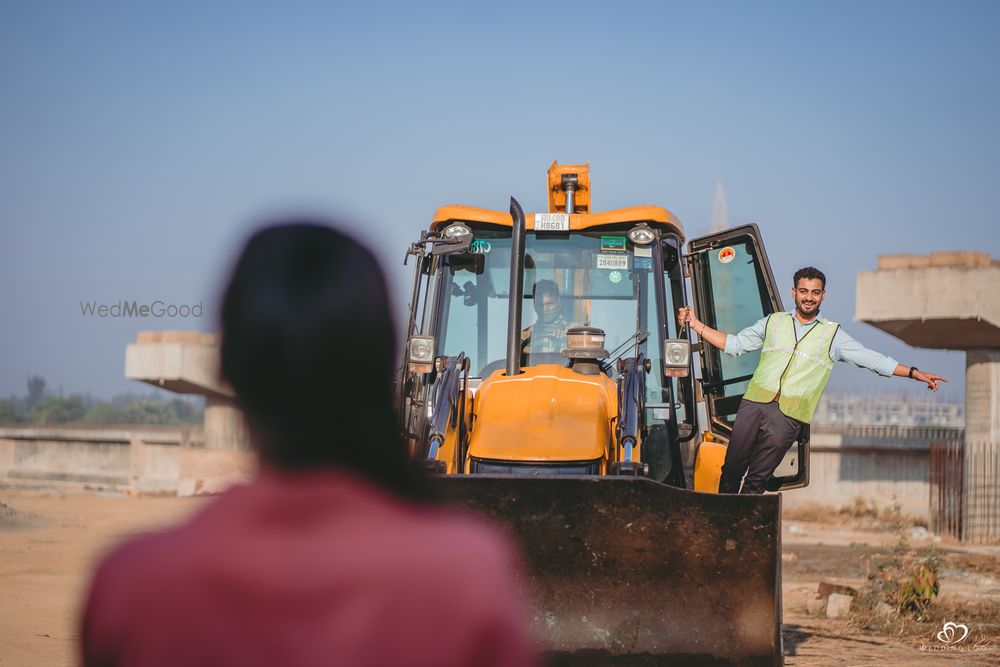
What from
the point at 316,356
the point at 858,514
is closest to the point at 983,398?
the point at 858,514

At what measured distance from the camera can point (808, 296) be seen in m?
7.46

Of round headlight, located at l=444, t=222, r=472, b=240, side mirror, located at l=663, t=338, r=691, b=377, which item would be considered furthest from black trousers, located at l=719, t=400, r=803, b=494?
round headlight, located at l=444, t=222, r=472, b=240

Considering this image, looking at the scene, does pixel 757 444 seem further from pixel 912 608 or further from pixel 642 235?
pixel 912 608

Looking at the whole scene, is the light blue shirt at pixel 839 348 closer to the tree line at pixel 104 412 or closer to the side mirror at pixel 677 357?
the side mirror at pixel 677 357

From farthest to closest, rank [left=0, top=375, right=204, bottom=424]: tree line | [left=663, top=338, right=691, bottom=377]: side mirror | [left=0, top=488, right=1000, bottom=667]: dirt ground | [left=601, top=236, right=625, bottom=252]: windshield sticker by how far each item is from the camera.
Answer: [left=0, top=375, right=204, bottom=424]: tree line < [left=0, top=488, right=1000, bottom=667]: dirt ground < [left=601, top=236, right=625, bottom=252]: windshield sticker < [left=663, top=338, right=691, bottom=377]: side mirror

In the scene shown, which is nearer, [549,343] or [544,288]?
[549,343]

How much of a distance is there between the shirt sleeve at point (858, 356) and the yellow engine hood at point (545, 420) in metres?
1.41

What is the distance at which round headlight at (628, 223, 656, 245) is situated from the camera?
7.86 metres

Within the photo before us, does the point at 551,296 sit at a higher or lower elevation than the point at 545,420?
higher

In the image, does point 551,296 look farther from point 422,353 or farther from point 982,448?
point 982,448

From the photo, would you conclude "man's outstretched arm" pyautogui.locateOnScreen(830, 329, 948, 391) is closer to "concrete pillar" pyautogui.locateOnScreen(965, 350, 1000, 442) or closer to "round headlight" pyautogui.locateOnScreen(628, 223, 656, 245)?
"round headlight" pyautogui.locateOnScreen(628, 223, 656, 245)

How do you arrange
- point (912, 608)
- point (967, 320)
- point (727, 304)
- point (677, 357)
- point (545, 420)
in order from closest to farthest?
point (545, 420), point (677, 357), point (727, 304), point (912, 608), point (967, 320)

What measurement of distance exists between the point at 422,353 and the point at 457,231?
107cm

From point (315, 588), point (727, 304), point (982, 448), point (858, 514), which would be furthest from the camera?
point (858, 514)
